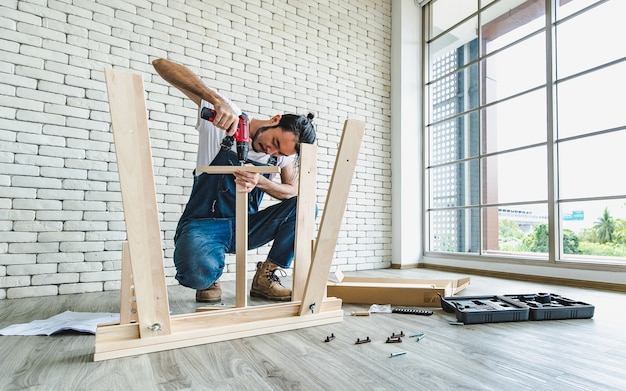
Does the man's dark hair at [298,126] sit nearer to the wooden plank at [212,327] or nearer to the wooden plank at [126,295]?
the wooden plank at [212,327]

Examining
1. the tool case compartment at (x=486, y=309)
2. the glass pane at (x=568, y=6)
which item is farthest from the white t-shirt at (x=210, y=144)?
the glass pane at (x=568, y=6)

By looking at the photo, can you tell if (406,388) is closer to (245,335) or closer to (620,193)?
(245,335)

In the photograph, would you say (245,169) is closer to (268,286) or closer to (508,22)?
(268,286)

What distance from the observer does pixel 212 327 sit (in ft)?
4.92

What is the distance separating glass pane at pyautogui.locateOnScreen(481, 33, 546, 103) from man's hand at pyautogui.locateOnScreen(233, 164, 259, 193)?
3196mm

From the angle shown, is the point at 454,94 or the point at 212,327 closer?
the point at 212,327

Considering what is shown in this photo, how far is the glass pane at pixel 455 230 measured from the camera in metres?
4.16

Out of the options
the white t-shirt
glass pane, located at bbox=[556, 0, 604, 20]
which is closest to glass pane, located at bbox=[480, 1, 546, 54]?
glass pane, located at bbox=[556, 0, 604, 20]

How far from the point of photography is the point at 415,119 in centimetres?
467

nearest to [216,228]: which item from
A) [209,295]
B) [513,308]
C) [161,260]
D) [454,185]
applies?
[209,295]

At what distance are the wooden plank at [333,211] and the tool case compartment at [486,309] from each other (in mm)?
697

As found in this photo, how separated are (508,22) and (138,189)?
4178mm

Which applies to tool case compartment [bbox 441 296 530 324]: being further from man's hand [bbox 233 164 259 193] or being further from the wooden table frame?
man's hand [bbox 233 164 259 193]

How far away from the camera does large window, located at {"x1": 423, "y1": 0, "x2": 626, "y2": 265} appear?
3121 millimetres
